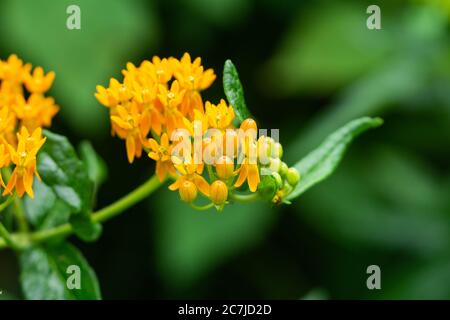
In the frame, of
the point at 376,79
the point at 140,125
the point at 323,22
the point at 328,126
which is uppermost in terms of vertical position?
the point at 323,22

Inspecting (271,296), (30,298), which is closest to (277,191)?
(30,298)

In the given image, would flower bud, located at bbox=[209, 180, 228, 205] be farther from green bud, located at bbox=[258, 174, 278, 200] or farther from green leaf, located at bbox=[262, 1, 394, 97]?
green leaf, located at bbox=[262, 1, 394, 97]

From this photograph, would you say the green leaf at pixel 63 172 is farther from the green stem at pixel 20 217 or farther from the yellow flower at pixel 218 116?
the yellow flower at pixel 218 116

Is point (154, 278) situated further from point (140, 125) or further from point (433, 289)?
point (140, 125)

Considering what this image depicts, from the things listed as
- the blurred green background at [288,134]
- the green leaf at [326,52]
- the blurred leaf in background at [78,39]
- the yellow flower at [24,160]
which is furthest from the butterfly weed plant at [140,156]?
the green leaf at [326,52]

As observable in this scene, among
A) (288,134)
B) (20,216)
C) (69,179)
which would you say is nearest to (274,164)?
(69,179)
